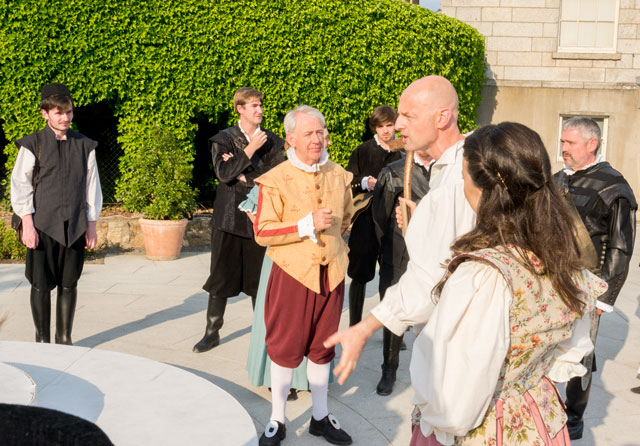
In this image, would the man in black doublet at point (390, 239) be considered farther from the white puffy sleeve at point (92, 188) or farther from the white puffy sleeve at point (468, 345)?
the white puffy sleeve at point (468, 345)

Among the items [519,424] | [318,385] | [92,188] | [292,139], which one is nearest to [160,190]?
[92,188]

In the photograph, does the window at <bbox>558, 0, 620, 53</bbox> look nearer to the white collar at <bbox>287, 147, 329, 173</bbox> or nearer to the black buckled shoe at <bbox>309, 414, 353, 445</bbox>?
the white collar at <bbox>287, 147, 329, 173</bbox>

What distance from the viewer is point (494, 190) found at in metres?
2.14

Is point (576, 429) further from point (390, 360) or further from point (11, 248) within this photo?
point (11, 248)

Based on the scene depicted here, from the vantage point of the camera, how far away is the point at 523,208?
2.12 metres

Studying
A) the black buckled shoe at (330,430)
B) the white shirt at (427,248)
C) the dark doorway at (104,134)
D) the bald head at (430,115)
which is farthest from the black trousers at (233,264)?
the dark doorway at (104,134)

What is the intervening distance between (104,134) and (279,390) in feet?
30.6

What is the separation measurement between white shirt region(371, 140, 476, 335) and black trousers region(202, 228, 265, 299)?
3258mm

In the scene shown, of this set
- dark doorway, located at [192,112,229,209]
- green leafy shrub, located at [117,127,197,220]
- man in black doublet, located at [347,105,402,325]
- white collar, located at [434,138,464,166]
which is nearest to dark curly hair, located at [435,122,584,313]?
white collar, located at [434,138,464,166]

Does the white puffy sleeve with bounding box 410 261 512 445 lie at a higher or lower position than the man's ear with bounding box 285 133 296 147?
lower

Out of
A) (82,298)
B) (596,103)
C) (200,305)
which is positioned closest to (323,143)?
(200,305)

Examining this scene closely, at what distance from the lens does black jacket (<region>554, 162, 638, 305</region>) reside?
4.57 m

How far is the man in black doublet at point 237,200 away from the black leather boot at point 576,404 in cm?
263

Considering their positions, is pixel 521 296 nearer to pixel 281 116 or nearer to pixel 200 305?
pixel 200 305
